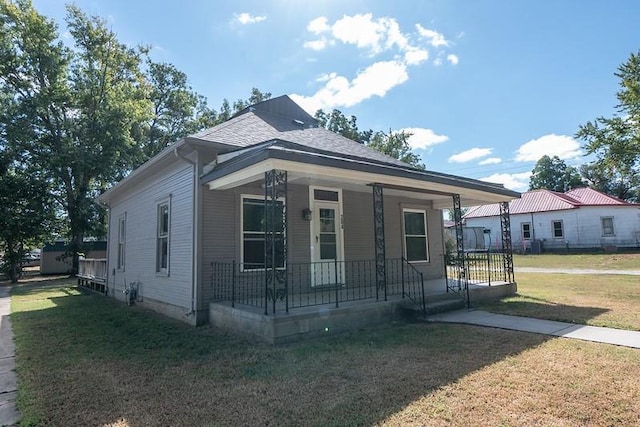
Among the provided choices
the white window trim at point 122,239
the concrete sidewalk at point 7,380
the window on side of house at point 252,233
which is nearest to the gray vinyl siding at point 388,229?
the window on side of house at point 252,233

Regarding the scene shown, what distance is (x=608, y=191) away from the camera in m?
44.4

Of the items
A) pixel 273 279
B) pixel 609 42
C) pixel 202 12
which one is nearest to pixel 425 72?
pixel 609 42

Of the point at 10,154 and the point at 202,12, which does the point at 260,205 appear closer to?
the point at 202,12

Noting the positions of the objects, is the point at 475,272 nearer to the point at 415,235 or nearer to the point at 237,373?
the point at 415,235

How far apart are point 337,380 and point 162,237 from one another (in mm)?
6314

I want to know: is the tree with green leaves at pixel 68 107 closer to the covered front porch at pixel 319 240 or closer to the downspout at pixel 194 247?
the downspout at pixel 194 247

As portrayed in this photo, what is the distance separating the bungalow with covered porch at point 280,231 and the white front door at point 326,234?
3 centimetres

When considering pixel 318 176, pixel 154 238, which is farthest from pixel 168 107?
pixel 318 176

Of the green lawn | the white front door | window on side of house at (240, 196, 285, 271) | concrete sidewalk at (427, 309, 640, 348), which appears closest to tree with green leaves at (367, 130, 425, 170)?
the white front door

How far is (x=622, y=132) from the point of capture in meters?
14.2

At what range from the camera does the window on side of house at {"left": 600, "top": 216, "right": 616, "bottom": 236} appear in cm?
2523

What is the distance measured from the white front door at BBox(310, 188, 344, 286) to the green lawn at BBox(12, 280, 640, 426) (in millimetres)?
2690

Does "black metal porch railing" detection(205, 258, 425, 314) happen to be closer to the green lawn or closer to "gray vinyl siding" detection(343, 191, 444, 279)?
"gray vinyl siding" detection(343, 191, 444, 279)

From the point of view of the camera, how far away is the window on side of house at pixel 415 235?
10.4 m
